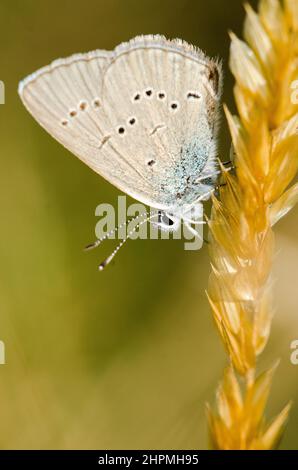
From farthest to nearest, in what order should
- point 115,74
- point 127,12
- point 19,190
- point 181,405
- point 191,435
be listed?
1. point 127,12
2. point 19,190
3. point 181,405
4. point 115,74
5. point 191,435

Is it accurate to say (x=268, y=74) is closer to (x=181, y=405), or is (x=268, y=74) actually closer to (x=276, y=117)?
(x=276, y=117)

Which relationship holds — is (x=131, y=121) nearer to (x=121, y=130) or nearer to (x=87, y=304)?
(x=121, y=130)

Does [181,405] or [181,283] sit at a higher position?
[181,283]

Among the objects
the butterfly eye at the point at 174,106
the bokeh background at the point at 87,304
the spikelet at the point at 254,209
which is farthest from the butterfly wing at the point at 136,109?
the spikelet at the point at 254,209

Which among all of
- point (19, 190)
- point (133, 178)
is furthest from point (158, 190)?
point (19, 190)

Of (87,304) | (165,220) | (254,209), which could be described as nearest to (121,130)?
(165,220)

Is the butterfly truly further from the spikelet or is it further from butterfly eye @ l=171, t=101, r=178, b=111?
the spikelet
